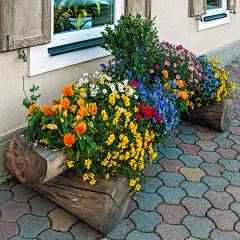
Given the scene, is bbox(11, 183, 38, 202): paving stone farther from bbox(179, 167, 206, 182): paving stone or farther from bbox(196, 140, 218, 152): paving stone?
bbox(196, 140, 218, 152): paving stone

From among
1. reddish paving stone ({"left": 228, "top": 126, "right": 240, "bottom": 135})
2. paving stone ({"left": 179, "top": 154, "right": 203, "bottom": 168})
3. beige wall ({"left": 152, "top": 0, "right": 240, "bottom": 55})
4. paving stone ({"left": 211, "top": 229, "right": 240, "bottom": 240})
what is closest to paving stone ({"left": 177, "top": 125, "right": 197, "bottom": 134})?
reddish paving stone ({"left": 228, "top": 126, "right": 240, "bottom": 135})

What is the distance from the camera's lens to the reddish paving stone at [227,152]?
348 cm

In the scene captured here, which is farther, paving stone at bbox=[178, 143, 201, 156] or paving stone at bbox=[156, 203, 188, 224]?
paving stone at bbox=[178, 143, 201, 156]

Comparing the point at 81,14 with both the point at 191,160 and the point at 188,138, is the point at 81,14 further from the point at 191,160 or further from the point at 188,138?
the point at 191,160

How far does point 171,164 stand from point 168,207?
706 mm

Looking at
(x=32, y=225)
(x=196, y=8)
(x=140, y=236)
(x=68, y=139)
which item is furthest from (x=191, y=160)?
(x=196, y=8)

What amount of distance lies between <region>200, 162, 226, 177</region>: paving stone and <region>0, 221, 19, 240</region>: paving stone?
6.21ft

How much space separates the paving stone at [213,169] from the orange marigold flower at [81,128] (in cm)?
157

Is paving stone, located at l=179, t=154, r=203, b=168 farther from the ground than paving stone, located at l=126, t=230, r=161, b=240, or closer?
farther from the ground

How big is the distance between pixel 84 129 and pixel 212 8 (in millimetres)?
5218

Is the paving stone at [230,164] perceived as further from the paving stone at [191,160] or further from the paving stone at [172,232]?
the paving stone at [172,232]

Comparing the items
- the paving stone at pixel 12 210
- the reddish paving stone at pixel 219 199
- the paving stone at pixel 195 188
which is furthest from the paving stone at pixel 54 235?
the reddish paving stone at pixel 219 199

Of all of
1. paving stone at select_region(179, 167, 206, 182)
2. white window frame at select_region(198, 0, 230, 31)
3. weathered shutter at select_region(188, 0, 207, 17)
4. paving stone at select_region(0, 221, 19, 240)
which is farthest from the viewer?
white window frame at select_region(198, 0, 230, 31)

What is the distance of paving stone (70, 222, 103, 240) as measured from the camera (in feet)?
7.65
